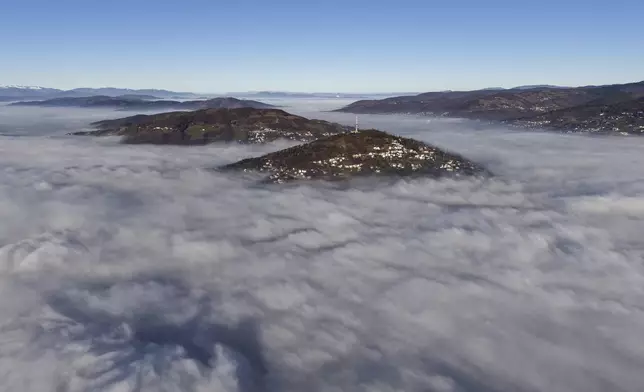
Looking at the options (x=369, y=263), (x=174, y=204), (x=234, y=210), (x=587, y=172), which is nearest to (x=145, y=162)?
(x=174, y=204)

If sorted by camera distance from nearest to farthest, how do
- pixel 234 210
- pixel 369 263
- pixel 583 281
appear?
pixel 583 281 < pixel 369 263 < pixel 234 210

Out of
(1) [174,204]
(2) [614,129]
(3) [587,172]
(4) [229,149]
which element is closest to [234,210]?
(1) [174,204]

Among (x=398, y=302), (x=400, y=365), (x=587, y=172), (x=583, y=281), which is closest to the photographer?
(x=400, y=365)

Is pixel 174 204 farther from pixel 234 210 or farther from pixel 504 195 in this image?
pixel 504 195

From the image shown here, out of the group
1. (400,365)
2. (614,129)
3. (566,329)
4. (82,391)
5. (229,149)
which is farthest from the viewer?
(614,129)

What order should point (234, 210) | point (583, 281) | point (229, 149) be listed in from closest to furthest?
point (583, 281), point (234, 210), point (229, 149)

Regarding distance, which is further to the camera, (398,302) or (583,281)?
(583,281)

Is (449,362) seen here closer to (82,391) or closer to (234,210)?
(82,391)

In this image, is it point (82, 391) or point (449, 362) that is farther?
point (449, 362)

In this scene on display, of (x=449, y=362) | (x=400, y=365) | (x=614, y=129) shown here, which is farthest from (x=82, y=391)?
(x=614, y=129)
